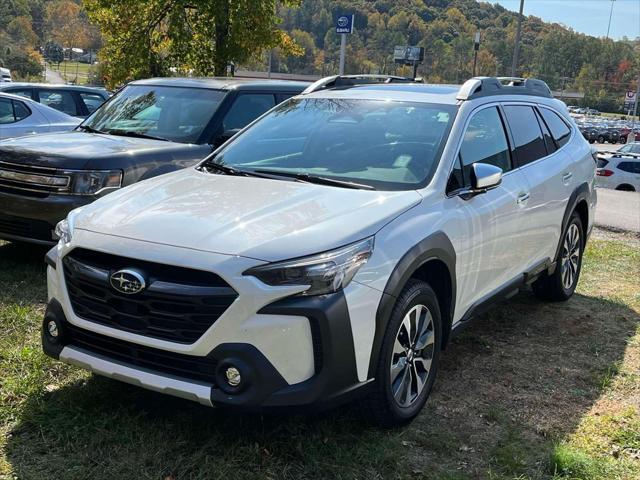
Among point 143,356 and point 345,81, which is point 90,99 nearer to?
point 345,81

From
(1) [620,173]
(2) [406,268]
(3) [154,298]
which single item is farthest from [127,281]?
(1) [620,173]

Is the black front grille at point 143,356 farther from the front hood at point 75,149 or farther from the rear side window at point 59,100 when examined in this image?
the rear side window at point 59,100

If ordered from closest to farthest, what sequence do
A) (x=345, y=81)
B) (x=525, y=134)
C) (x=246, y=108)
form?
1. (x=525, y=134)
2. (x=345, y=81)
3. (x=246, y=108)

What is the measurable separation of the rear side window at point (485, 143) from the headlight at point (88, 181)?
284 cm

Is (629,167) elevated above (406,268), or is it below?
below

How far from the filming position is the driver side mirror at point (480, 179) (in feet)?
13.0

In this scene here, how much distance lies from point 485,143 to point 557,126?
163 cm

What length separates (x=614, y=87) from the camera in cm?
15162

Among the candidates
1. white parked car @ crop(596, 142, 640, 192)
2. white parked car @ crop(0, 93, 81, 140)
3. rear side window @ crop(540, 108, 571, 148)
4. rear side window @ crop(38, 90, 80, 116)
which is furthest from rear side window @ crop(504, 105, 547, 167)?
white parked car @ crop(596, 142, 640, 192)

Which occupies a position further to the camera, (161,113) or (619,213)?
(619,213)

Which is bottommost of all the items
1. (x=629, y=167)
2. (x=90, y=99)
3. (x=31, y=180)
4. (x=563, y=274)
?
(x=629, y=167)

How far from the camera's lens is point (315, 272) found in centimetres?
301

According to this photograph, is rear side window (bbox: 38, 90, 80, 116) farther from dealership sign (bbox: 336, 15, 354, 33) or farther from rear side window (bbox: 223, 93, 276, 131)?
dealership sign (bbox: 336, 15, 354, 33)

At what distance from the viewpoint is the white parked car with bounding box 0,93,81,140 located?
9469 mm
